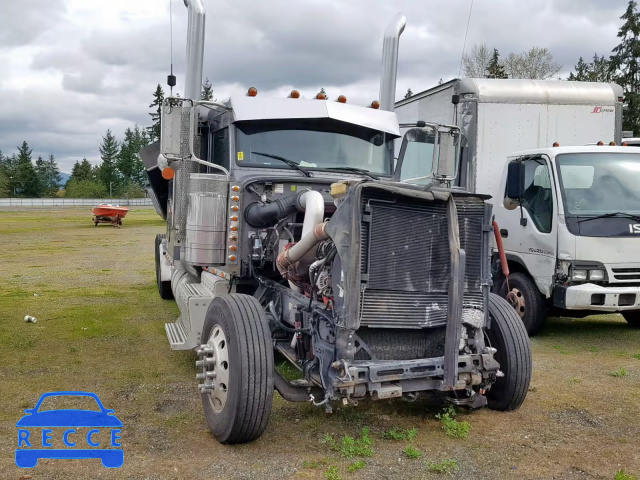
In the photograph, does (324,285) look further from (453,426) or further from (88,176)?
(88,176)

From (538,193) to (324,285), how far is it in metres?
4.36

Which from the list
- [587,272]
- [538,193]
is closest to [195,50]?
[538,193]

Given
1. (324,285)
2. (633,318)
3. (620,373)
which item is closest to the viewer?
(324,285)

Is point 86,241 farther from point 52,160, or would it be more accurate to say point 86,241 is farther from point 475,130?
point 52,160

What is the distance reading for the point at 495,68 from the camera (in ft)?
128

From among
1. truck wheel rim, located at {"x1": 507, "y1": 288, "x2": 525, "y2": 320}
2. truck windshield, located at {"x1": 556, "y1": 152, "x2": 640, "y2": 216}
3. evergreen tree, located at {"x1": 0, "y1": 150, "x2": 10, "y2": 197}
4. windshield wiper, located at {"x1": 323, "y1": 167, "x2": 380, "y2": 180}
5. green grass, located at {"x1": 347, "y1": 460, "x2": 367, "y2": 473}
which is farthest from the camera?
evergreen tree, located at {"x1": 0, "y1": 150, "x2": 10, "y2": 197}

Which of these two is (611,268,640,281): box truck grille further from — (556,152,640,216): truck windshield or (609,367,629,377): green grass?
(609,367,629,377): green grass

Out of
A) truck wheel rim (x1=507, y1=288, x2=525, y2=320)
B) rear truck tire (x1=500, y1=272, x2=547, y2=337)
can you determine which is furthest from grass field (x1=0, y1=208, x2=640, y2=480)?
truck wheel rim (x1=507, y1=288, x2=525, y2=320)

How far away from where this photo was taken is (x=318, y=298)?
4387mm

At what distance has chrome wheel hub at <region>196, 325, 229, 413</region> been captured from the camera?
427 centimetres

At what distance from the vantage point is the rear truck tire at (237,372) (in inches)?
157

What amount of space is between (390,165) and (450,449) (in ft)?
10.7

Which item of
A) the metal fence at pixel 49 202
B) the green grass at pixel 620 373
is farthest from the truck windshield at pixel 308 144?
the metal fence at pixel 49 202

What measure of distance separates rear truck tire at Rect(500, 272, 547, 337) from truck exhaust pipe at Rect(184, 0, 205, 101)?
4184 mm
